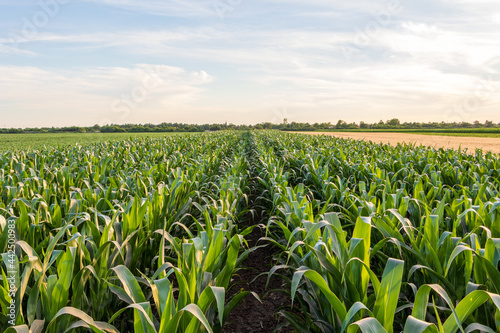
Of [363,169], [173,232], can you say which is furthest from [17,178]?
[363,169]

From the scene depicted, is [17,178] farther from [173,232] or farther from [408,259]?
[408,259]

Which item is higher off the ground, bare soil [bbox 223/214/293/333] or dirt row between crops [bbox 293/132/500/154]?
dirt row between crops [bbox 293/132/500/154]

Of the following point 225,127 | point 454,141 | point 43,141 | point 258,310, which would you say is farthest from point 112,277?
point 225,127

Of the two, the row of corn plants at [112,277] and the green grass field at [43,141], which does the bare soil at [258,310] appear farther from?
the green grass field at [43,141]

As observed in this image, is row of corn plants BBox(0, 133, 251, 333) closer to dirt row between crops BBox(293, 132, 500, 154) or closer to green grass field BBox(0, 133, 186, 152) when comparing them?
green grass field BBox(0, 133, 186, 152)

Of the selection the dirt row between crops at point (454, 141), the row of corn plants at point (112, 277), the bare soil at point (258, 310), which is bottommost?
the bare soil at point (258, 310)

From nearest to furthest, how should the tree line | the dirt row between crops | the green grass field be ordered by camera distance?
the green grass field
the dirt row between crops
the tree line

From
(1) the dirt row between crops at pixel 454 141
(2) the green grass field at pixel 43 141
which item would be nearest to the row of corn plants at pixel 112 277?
(2) the green grass field at pixel 43 141

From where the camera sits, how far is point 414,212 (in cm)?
349

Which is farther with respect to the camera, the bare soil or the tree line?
the tree line

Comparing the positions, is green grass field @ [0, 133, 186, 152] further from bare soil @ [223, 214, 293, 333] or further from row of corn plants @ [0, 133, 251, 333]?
bare soil @ [223, 214, 293, 333]

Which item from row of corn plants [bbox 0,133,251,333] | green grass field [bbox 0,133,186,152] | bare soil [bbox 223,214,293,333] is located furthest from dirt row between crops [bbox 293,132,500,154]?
green grass field [bbox 0,133,186,152]

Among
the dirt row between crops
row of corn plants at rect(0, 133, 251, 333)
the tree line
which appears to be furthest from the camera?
the tree line

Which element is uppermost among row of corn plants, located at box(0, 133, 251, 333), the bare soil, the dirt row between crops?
the dirt row between crops
